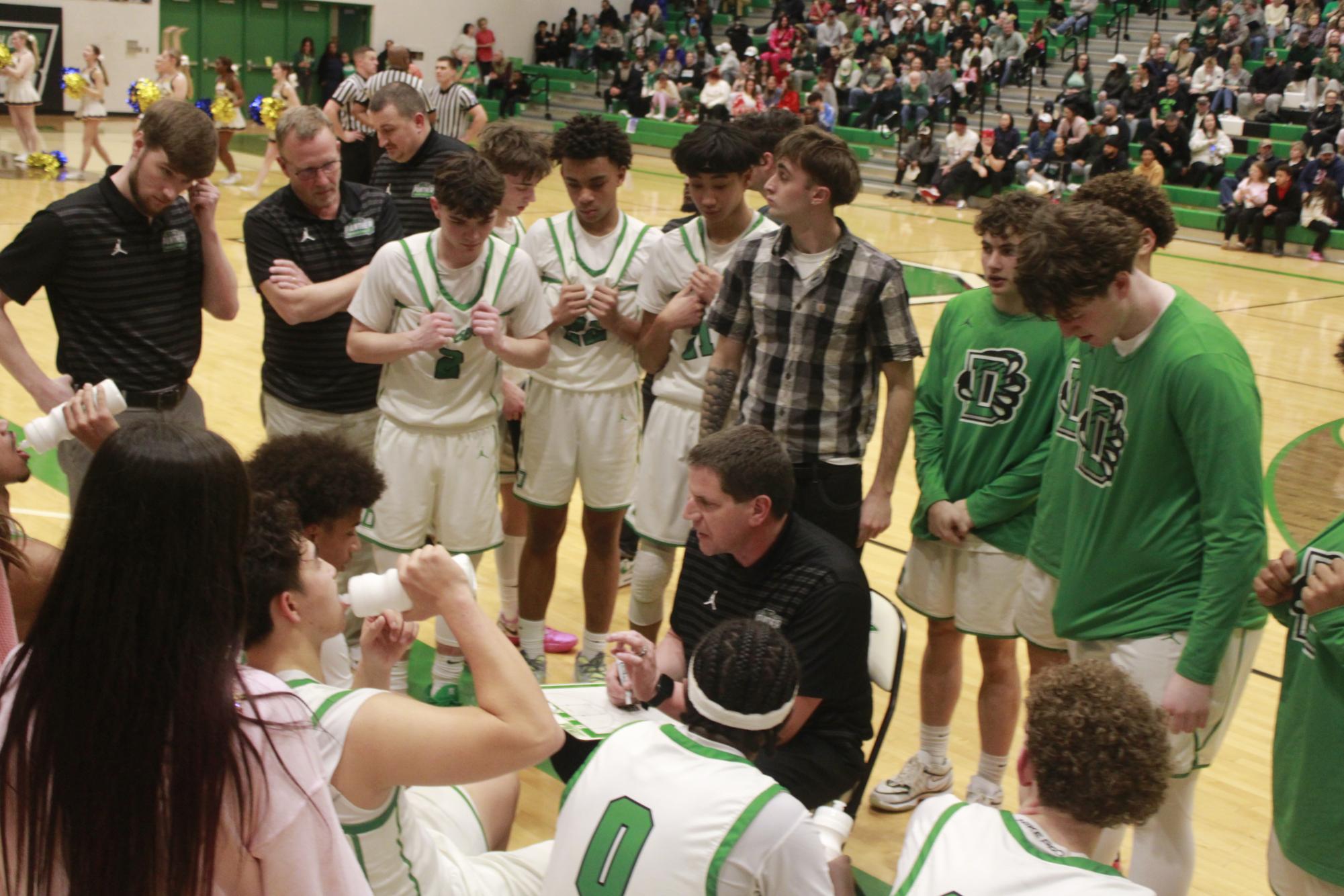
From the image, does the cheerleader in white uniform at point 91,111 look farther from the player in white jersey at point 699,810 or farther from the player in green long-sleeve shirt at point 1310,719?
the player in green long-sleeve shirt at point 1310,719

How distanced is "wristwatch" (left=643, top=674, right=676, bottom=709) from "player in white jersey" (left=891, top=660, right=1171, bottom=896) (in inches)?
37.7

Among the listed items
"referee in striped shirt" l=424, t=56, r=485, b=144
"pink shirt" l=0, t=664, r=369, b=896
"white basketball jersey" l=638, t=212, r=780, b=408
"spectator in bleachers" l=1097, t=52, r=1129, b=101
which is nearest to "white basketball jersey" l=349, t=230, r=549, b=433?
"white basketball jersey" l=638, t=212, r=780, b=408

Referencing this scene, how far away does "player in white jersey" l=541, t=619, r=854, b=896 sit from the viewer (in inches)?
87.4

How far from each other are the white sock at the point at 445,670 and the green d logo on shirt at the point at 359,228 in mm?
1535

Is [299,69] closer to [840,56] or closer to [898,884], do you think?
[840,56]

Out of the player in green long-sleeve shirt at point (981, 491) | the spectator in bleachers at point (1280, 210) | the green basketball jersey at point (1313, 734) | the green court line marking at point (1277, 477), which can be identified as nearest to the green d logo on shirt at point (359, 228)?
the player in green long-sleeve shirt at point (981, 491)

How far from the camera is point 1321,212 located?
55.8ft

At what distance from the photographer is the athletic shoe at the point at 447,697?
4.47 metres

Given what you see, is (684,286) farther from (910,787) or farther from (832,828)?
(832,828)

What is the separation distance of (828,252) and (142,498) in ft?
9.27

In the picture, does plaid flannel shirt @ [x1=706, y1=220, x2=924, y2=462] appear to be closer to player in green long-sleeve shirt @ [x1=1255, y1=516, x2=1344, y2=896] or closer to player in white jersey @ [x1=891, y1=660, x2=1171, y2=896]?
player in green long-sleeve shirt @ [x1=1255, y1=516, x2=1344, y2=896]

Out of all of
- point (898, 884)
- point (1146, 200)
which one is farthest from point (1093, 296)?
point (898, 884)

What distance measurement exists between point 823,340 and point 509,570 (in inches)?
72.7

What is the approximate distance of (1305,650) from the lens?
108 inches
